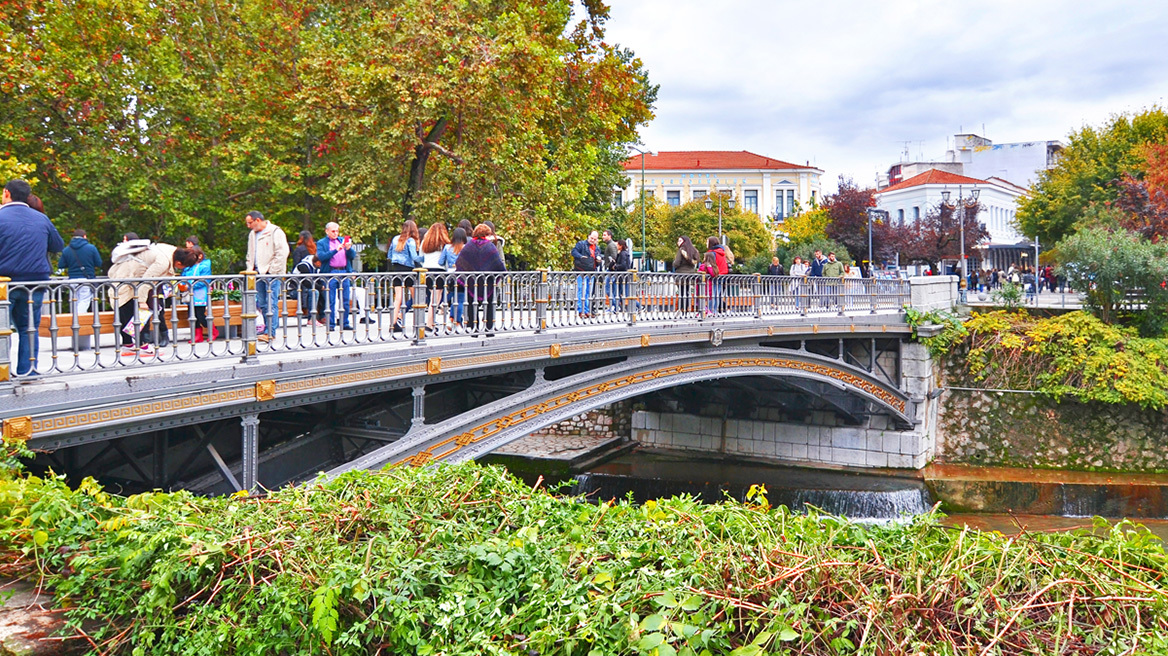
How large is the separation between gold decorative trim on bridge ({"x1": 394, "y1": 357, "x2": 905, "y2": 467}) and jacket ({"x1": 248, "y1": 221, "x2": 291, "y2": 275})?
6.66ft

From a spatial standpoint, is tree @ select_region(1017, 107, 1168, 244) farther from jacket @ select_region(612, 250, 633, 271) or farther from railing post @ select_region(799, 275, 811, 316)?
jacket @ select_region(612, 250, 633, 271)

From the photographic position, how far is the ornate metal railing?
5.46m

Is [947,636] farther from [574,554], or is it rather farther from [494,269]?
[494,269]

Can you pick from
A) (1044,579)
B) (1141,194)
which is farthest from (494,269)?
(1141,194)

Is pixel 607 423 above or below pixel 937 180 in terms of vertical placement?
below

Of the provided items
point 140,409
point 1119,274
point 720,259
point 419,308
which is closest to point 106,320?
point 140,409

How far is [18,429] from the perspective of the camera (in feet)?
15.6

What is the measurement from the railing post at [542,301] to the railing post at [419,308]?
5.10ft

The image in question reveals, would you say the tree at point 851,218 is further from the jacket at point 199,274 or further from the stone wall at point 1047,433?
the jacket at point 199,274

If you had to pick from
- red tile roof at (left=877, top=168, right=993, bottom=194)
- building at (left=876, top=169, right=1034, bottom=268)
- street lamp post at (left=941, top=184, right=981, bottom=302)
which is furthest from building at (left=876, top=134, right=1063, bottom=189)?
street lamp post at (left=941, top=184, right=981, bottom=302)

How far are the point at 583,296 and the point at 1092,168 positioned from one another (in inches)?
1176

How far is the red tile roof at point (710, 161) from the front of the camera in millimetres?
65188

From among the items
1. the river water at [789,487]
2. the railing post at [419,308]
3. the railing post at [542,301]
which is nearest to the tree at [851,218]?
the river water at [789,487]

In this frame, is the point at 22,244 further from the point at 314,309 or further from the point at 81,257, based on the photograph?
the point at 81,257
